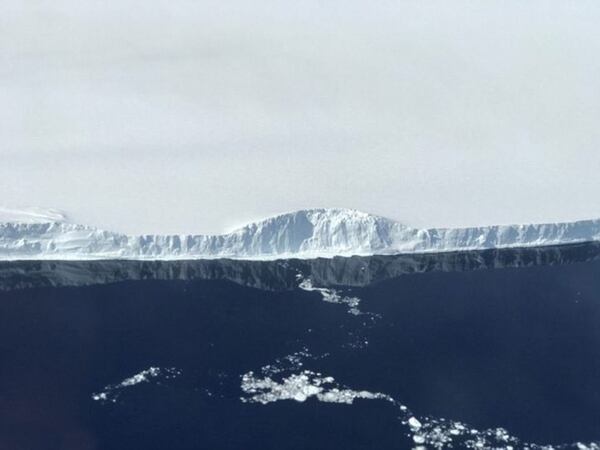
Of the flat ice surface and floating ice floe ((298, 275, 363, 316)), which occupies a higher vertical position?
the flat ice surface

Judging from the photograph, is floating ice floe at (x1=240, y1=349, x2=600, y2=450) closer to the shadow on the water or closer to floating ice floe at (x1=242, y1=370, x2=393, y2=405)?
floating ice floe at (x1=242, y1=370, x2=393, y2=405)

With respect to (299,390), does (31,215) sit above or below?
above

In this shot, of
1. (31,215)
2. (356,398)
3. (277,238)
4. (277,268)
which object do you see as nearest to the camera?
(356,398)

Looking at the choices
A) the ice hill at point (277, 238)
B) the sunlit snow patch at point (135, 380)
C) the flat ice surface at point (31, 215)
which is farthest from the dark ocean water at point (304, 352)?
the flat ice surface at point (31, 215)

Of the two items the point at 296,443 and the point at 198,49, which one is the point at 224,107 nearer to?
the point at 198,49

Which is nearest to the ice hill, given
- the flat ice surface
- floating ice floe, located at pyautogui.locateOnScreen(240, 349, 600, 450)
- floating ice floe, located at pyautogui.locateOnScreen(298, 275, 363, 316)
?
the flat ice surface

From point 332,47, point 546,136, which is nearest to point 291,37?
point 332,47

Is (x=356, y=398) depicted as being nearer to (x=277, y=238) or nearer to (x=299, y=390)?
(x=299, y=390)

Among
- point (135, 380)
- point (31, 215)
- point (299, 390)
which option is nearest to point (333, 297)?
point (299, 390)
